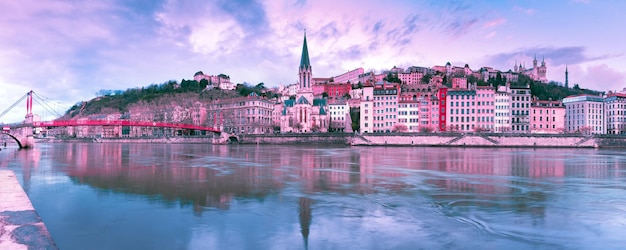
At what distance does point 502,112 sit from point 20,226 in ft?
254

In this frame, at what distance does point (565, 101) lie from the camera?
84438 millimetres

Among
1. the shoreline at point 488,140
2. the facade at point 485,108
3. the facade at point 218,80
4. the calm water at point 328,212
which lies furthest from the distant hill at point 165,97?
the calm water at point 328,212

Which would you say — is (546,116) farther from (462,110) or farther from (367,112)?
(367,112)

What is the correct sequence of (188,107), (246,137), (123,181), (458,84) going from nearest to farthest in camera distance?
(123,181) → (246,137) → (188,107) → (458,84)

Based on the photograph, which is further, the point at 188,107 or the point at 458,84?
the point at 458,84

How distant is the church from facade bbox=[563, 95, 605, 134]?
48025 millimetres

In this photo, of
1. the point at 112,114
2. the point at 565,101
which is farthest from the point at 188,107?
the point at 565,101

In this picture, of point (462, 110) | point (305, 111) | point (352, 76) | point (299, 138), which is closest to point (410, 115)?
point (462, 110)

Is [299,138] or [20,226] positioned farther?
[299,138]

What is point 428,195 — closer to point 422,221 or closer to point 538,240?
point 422,221

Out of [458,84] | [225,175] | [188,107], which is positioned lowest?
[225,175]

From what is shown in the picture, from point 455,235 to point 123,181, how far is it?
1359cm

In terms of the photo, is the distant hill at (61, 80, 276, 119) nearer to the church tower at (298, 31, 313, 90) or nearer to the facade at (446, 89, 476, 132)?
the church tower at (298, 31, 313, 90)

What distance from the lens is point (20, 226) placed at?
7.77 m
